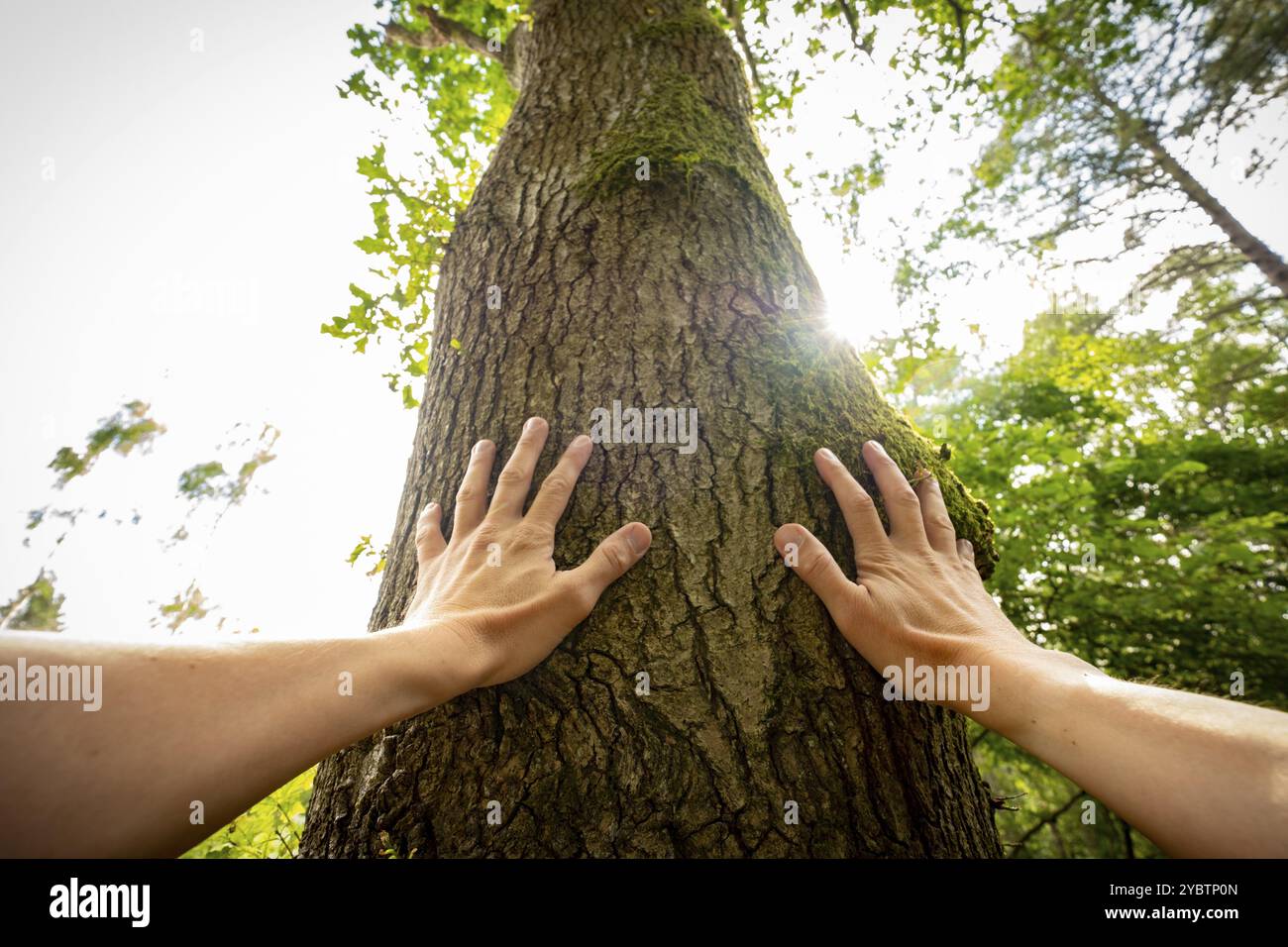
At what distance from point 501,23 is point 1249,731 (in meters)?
6.51

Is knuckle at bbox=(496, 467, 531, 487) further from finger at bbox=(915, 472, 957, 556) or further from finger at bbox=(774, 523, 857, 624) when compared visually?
finger at bbox=(915, 472, 957, 556)

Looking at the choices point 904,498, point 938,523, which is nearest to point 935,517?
point 938,523

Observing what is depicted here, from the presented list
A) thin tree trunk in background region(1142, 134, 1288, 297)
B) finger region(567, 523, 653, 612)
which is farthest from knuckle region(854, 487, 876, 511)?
thin tree trunk in background region(1142, 134, 1288, 297)

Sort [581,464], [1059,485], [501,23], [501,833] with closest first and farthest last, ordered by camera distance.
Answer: [501,833] → [581,464] → [501,23] → [1059,485]

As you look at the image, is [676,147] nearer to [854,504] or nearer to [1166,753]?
[854,504]

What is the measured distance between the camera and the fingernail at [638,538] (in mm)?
1479

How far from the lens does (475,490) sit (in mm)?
1667

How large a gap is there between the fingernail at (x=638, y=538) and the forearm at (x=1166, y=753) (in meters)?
0.97

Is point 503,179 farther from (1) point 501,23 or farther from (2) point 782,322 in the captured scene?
(1) point 501,23

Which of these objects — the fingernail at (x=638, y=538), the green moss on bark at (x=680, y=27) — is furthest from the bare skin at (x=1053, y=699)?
the green moss on bark at (x=680, y=27)

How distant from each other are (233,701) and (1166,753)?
1813 mm
